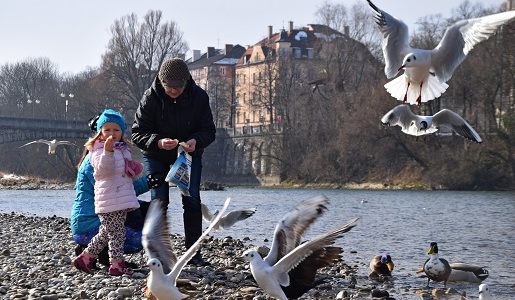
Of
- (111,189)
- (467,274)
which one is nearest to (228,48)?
(467,274)

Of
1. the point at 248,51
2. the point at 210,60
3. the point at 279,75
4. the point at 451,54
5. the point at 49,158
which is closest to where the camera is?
the point at 451,54

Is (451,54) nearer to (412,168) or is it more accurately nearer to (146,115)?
(146,115)

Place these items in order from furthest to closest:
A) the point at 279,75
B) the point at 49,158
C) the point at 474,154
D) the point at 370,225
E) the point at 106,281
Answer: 1. the point at 49,158
2. the point at 279,75
3. the point at 474,154
4. the point at 370,225
5. the point at 106,281

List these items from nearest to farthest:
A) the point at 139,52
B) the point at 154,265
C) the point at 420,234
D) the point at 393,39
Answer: the point at 154,265
the point at 393,39
the point at 420,234
the point at 139,52

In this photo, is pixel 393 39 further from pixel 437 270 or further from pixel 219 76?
pixel 219 76

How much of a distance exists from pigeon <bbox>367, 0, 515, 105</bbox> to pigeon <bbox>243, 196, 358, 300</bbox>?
16.8 feet

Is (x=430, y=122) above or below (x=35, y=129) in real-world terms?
below

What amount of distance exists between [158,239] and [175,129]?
2154 millimetres

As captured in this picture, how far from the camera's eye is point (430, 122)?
12.9m

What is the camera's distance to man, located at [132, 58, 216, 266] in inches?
372

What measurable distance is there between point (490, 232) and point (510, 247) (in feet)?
11.7

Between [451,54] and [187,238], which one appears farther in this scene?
[451,54]

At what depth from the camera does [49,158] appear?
252ft

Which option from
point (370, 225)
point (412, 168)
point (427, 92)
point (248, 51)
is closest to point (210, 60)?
point (248, 51)
